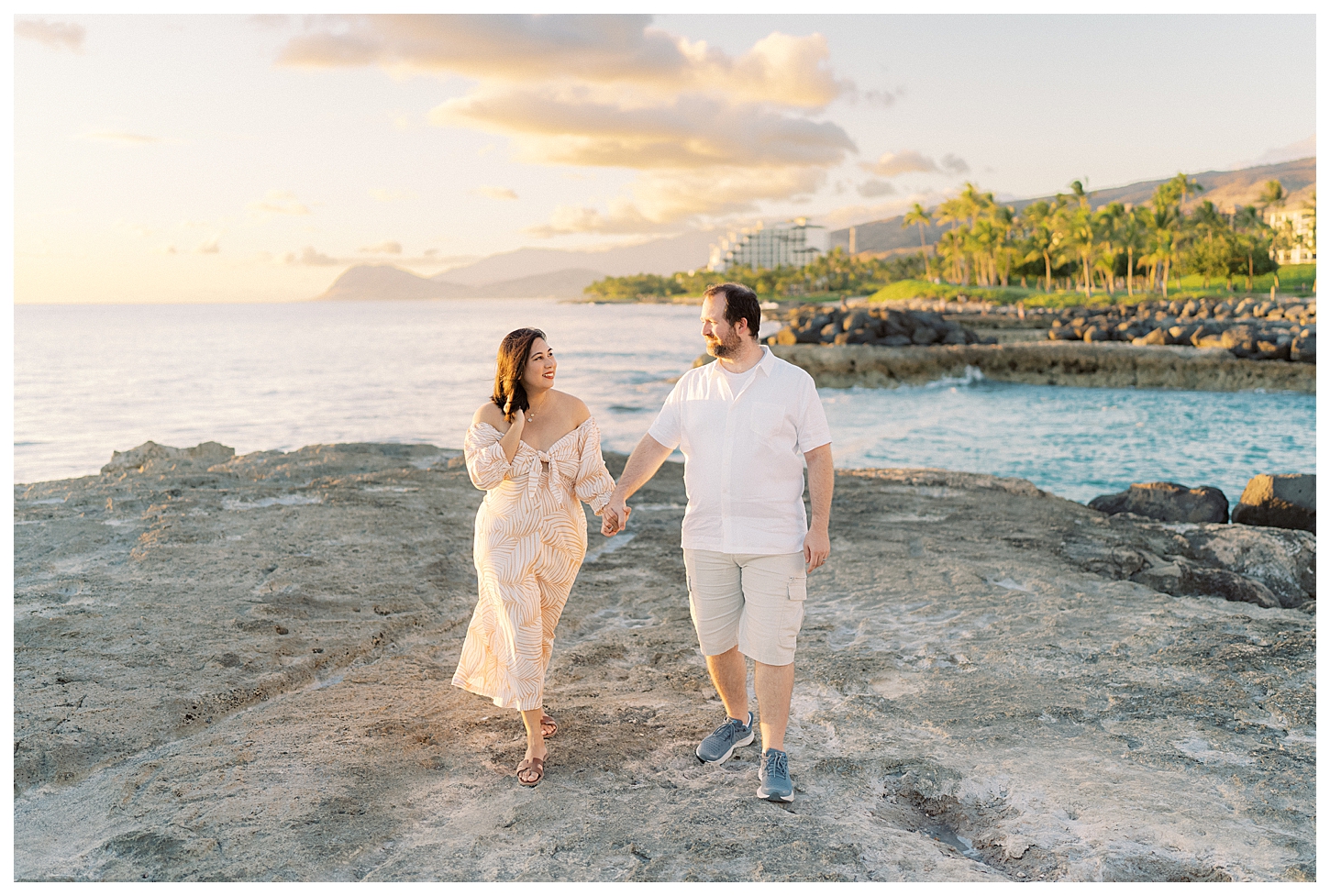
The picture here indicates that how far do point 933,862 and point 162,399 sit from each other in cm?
3453

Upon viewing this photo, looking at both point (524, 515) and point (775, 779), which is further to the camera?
point (524, 515)

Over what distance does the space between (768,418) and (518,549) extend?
3.88 feet

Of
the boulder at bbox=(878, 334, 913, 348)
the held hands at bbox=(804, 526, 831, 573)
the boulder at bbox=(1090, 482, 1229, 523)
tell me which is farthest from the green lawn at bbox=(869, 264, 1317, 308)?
the held hands at bbox=(804, 526, 831, 573)

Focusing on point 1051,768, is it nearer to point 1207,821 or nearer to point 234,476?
point 1207,821

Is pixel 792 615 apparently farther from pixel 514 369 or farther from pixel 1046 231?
pixel 1046 231

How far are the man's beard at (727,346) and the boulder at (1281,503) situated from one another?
848 cm

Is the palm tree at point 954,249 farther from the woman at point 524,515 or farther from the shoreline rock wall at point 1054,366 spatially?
the woman at point 524,515

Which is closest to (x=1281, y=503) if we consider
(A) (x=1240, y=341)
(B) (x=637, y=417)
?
(B) (x=637, y=417)

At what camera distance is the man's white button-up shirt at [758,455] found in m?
3.62

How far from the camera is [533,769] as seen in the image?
366 cm

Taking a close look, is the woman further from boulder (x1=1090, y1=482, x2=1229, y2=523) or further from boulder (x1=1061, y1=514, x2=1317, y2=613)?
boulder (x1=1090, y1=482, x2=1229, y2=523)

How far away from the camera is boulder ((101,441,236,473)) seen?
9914 mm

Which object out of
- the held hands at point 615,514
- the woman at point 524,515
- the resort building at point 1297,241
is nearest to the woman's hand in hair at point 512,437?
the woman at point 524,515

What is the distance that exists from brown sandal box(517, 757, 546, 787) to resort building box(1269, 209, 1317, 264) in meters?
100
